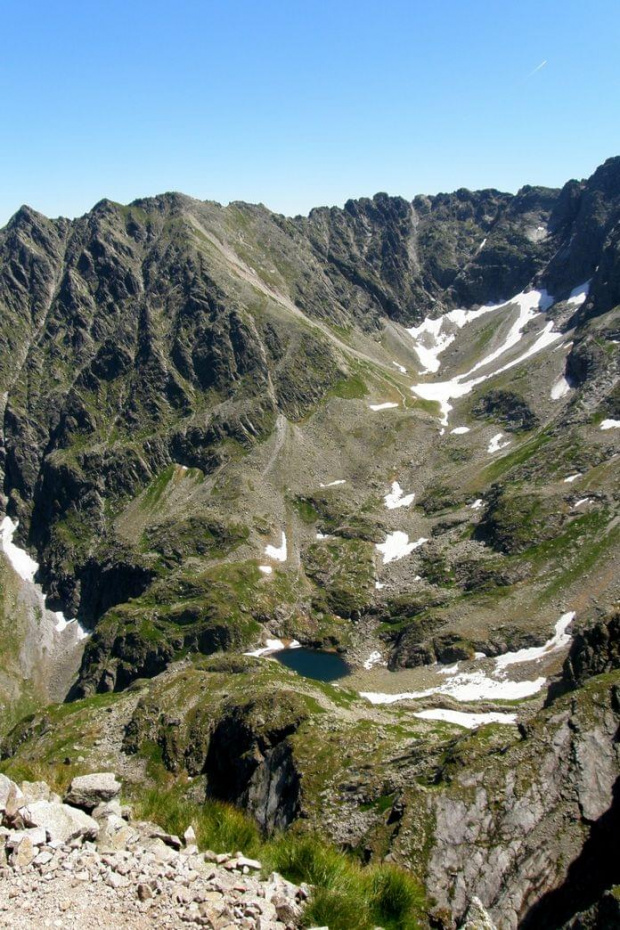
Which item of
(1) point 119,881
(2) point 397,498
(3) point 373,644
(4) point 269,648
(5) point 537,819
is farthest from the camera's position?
(2) point 397,498

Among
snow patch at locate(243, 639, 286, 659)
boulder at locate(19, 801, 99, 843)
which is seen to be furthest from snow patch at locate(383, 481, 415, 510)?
boulder at locate(19, 801, 99, 843)

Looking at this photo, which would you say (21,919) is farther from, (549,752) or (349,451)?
(349,451)

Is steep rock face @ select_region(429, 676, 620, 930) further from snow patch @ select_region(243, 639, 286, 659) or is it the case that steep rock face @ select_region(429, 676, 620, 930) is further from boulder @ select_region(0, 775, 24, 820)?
snow patch @ select_region(243, 639, 286, 659)

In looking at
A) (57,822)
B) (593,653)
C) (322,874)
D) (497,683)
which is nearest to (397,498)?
(497,683)

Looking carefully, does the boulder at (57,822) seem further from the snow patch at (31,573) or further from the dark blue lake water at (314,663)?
the snow patch at (31,573)

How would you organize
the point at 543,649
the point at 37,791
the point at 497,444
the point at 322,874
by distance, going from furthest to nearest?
1. the point at 497,444
2. the point at 543,649
3. the point at 37,791
4. the point at 322,874

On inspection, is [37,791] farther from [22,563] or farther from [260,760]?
[22,563]

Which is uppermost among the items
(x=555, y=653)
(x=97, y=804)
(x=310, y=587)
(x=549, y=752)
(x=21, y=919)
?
(x=21, y=919)

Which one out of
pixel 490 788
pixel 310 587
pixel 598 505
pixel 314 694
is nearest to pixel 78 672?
pixel 310 587
